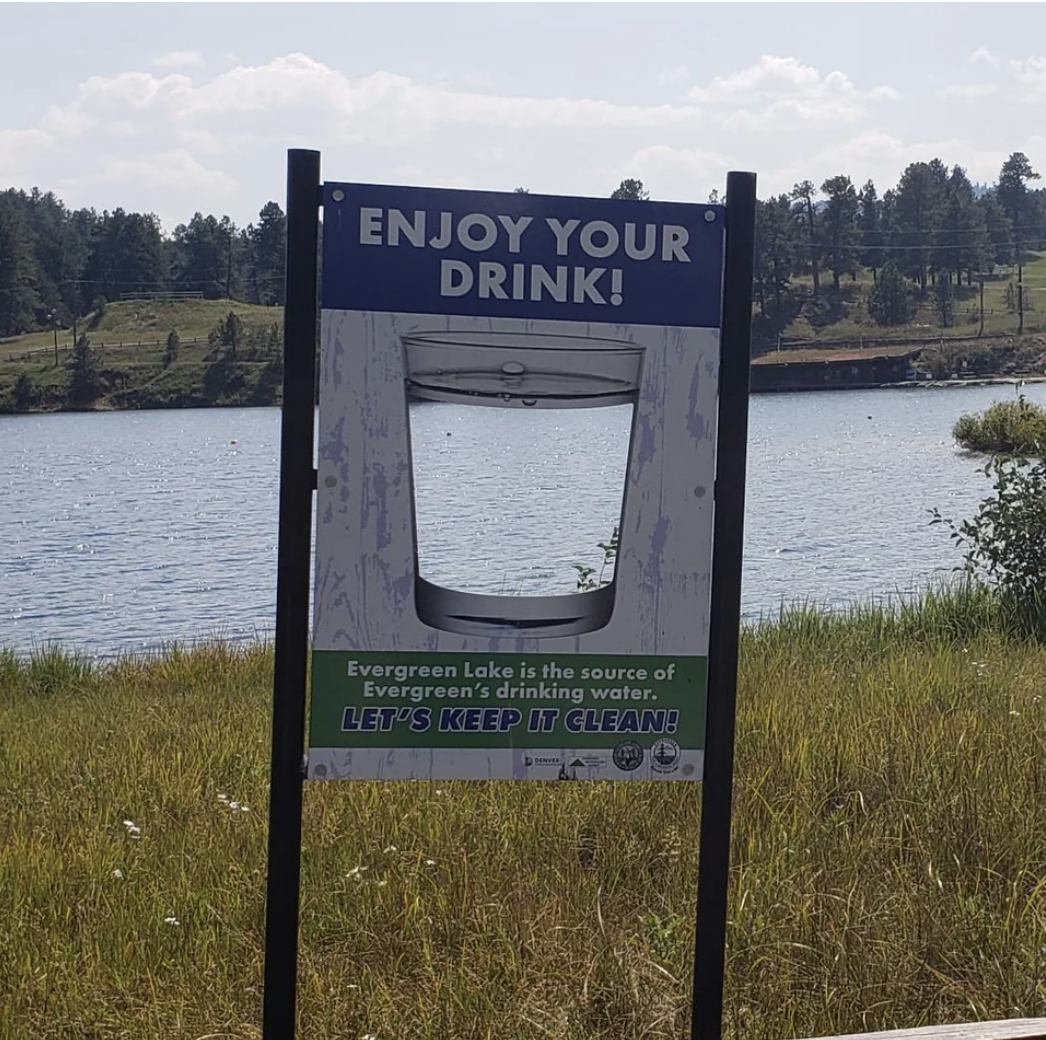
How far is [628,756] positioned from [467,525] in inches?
395

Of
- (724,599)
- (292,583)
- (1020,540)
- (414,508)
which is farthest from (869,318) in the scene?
(292,583)

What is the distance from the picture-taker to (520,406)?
2912mm

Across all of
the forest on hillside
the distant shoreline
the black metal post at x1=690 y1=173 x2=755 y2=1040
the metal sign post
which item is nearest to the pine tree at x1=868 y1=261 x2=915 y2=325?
the forest on hillside

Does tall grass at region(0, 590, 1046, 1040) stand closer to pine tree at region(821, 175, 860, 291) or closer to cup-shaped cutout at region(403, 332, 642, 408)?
cup-shaped cutout at region(403, 332, 642, 408)

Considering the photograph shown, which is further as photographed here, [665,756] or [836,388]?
[836,388]

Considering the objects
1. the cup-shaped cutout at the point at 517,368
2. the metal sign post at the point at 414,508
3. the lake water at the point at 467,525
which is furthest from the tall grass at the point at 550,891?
the cup-shaped cutout at the point at 517,368

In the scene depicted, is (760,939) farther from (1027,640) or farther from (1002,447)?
(1002,447)

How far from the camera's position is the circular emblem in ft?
9.59

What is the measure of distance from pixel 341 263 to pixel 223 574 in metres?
17.3

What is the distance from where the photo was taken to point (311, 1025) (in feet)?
10.6

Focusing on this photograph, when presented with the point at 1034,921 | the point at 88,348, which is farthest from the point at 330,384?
the point at 88,348

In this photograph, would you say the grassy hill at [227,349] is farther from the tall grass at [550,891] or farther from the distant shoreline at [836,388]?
the tall grass at [550,891]

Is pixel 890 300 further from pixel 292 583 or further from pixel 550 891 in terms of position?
pixel 292 583

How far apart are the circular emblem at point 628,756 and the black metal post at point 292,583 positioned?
70 centimetres
